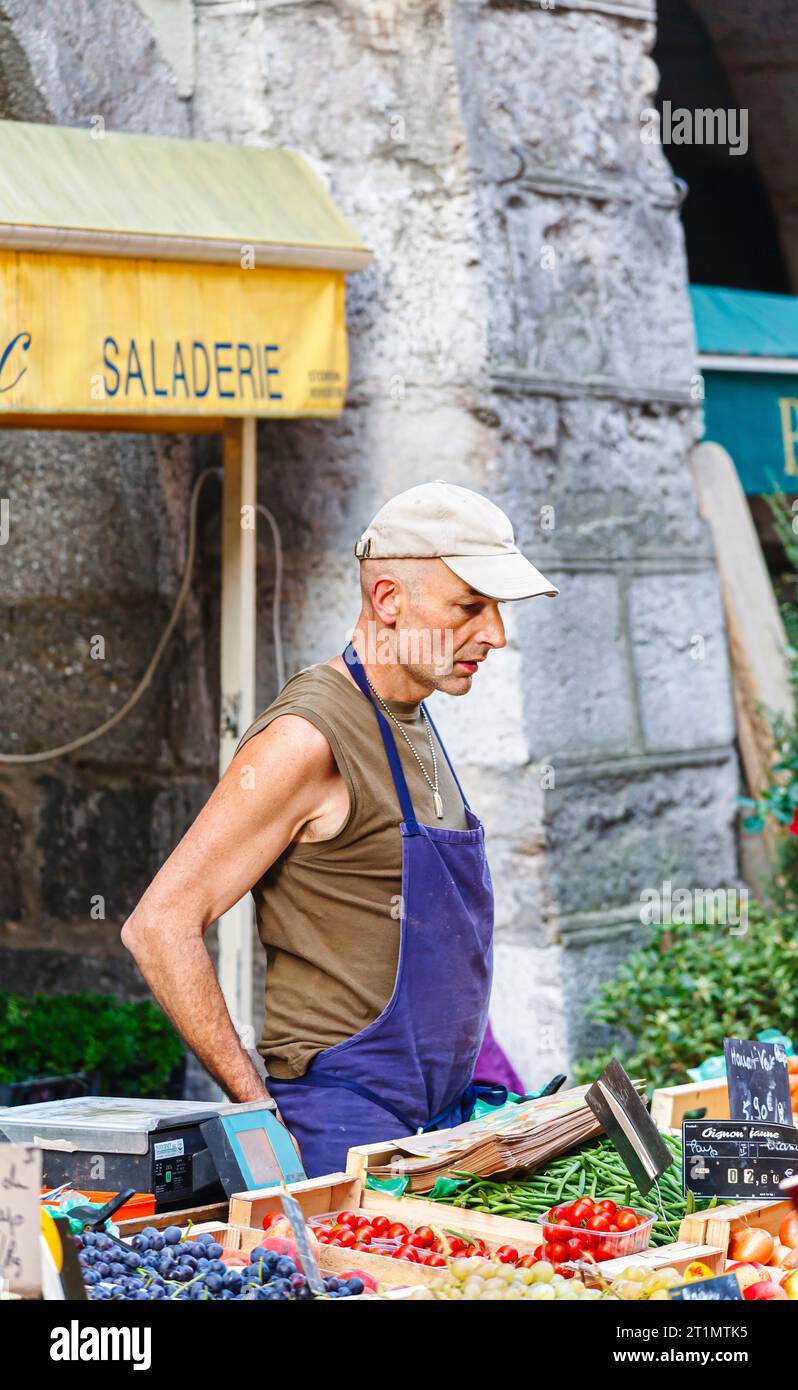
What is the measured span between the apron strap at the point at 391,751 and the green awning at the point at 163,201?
132 cm

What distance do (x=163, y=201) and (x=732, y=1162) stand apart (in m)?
2.59

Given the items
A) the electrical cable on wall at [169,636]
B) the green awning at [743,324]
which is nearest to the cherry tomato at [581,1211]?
the electrical cable on wall at [169,636]

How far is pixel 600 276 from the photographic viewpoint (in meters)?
4.93

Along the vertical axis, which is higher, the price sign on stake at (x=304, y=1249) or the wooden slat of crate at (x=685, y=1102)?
the wooden slat of crate at (x=685, y=1102)

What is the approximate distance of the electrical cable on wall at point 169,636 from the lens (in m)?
4.99

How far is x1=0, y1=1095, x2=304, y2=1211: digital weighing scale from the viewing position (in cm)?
246

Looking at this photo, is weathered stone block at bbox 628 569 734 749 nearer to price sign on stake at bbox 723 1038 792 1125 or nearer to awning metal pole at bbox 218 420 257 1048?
awning metal pole at bbox 218 420 257 1048

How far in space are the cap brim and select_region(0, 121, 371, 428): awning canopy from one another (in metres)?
1.30

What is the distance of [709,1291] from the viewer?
1.93 meters

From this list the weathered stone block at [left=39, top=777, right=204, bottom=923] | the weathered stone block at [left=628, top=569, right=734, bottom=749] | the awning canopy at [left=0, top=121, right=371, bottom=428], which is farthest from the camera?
the weathered stone block at [left=39, top=777, right=204, bottom=923]

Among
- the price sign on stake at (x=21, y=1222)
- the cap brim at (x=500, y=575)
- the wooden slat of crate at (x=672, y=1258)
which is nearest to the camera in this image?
the price sign on stake at (x=21, y=1222)

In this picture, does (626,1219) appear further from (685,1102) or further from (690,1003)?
(690,1003)

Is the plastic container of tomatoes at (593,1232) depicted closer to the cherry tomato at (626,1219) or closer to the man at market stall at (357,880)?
the cherry tomato at (626,1219)

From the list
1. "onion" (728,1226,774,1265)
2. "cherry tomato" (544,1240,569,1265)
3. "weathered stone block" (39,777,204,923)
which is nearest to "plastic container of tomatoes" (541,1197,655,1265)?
"cherry tomato" (544,1240,569,1265)
